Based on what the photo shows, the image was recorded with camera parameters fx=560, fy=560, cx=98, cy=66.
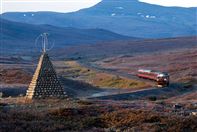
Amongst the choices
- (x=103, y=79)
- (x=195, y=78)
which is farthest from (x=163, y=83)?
(x=103, y=79)

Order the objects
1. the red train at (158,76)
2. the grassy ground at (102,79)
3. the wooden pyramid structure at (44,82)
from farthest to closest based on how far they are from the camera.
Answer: the grassy ground at (102,79), the red train at (158,76), the wooden pyramid structure at (44,82)

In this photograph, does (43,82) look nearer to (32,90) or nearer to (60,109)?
(32,90)

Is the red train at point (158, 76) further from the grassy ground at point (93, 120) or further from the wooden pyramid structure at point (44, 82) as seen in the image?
the grassy ground at point (93, 120)

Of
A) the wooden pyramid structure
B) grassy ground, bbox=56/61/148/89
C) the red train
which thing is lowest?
grassy ground, bbox=56/61/148/89

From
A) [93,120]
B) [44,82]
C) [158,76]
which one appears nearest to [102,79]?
[158,76]

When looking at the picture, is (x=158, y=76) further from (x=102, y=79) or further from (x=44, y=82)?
(x=44, y=82)

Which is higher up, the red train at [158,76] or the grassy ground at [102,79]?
the red train at [158,76]

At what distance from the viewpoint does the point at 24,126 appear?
21594 mm

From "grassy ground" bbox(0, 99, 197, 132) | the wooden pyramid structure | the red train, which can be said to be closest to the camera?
"grassy ground" bbox(0, 99, 197, 132)

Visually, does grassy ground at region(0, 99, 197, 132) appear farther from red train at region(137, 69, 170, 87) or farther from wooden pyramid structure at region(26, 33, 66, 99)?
red train at region(137, 69, 170, 87)

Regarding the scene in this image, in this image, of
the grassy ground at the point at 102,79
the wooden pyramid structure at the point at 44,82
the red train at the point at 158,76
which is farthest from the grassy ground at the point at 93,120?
the grassy ground at the point at 102,79

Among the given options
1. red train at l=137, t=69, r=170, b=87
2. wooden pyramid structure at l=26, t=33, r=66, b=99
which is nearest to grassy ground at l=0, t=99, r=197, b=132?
wooden pyramid structure at l=26, t=33, r=66, b=99

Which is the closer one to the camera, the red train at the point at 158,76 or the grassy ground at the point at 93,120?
the grassy ground at the point at 93,120

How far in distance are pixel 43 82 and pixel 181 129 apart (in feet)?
45.6
